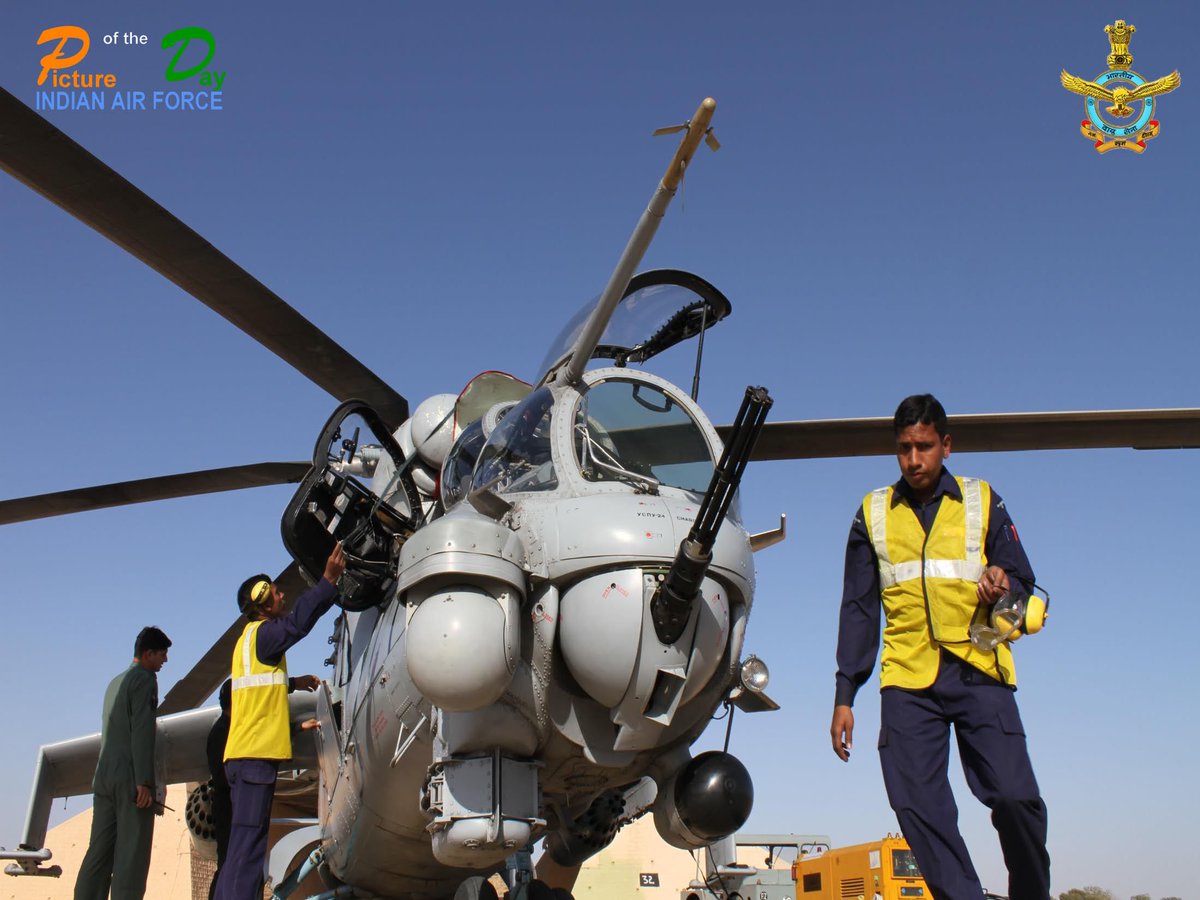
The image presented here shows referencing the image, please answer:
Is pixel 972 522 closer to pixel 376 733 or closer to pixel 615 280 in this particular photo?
pixel 615 280

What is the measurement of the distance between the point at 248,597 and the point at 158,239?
7.35ft

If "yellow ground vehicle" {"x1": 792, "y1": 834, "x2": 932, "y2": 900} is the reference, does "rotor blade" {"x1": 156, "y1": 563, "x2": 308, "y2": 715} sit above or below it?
above

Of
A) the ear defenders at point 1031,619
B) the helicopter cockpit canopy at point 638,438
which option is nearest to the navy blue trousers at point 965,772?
the ear defenders at point 1031,619

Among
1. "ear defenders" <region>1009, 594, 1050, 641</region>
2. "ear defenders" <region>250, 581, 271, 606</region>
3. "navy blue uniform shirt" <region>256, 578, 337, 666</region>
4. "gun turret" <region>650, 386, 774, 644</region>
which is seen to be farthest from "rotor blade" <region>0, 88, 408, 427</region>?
"ear defenders" <region>1009, 594, 1050, 641</region>

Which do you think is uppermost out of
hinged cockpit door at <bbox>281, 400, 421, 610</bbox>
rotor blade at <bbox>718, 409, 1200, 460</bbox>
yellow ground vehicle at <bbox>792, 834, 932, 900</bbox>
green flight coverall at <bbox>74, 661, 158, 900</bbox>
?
rotor blade at <bbox>718, 409, 1200, 460</bbox>

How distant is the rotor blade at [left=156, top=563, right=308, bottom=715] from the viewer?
25.7 feet

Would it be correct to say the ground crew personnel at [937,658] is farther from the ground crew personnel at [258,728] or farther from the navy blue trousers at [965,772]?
the ground crew personnel at [258,728]

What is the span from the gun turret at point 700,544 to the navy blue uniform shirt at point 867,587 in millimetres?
492

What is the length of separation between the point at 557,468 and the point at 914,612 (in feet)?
5.19

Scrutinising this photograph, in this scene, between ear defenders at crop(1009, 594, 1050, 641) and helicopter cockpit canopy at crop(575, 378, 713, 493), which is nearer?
ear defenders at crop(1009, 594, 1050, 641)

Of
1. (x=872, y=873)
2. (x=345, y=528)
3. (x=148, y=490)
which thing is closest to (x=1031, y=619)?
(x=345, y=528)

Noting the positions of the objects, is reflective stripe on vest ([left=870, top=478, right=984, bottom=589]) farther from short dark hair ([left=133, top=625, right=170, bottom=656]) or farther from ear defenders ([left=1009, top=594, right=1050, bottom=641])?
short dark hair ([left=133, top=625, right=170, bottom=656])

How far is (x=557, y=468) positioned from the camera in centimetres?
440

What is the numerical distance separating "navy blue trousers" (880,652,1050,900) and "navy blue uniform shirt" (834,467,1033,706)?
0.20 meters
